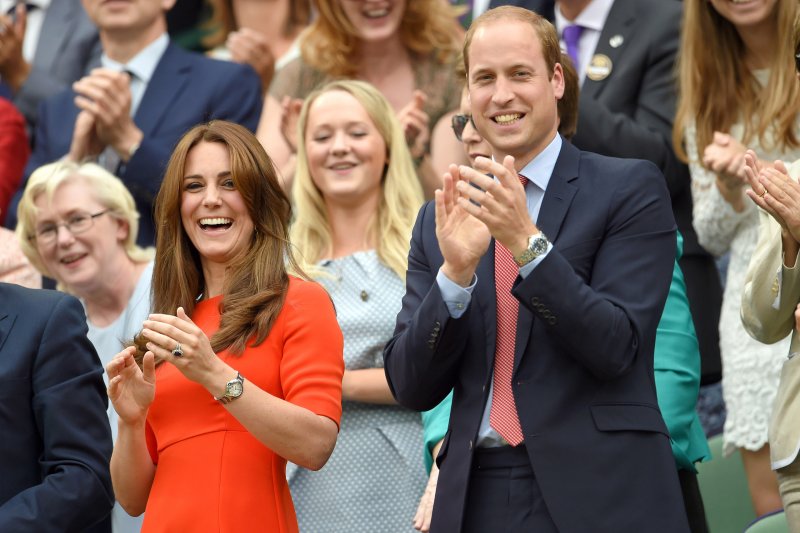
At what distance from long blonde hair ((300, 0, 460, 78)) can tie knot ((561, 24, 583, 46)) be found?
50 centimetres

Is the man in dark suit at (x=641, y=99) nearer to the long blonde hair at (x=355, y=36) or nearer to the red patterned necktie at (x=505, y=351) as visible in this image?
the long blonde hair at (x=355, y=36)

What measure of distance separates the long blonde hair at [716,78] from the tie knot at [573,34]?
0.73 m

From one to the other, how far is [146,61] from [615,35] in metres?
2.32

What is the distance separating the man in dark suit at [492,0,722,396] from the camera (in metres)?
5.70

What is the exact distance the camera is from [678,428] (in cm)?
436

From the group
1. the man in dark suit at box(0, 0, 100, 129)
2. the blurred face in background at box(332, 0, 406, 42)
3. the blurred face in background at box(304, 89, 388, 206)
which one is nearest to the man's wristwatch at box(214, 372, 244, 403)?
the blurred face in background at box(304, 89, 388, 206)

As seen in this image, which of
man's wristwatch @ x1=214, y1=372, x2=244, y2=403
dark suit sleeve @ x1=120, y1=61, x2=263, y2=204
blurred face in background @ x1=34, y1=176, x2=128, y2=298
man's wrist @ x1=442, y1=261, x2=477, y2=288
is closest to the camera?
man's wrist @ x1=442, y1=261, x2=477, y2=288

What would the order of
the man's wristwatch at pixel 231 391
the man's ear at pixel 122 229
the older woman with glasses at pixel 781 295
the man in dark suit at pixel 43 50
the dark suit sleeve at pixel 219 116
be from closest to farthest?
the man's wristwatch at pixel 231 391 < the older woman with glasses at pixel 781 295 < the man's ear at pixel 122 229 < the dark suit sleeve at pixel 219 116 < the man in dark suit at pixel 43 50

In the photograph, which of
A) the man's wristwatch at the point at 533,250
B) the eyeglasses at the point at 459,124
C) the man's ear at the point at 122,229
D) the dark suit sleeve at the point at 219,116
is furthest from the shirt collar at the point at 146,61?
the man's wristwatch at the point at 533,250

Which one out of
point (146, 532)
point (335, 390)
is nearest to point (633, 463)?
point (335, 390)

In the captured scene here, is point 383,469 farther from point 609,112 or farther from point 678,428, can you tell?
point 609,112

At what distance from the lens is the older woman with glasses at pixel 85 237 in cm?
581

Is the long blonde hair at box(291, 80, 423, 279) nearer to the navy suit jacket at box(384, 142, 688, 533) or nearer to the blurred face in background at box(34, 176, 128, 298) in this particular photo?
the blurred face in background at box(34, 176, 128, 298)

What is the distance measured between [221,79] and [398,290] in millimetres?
2061
